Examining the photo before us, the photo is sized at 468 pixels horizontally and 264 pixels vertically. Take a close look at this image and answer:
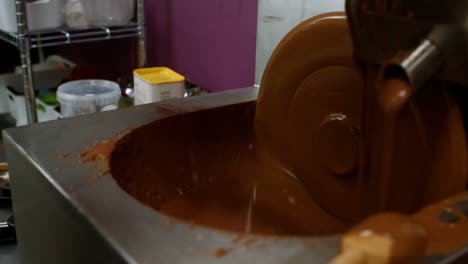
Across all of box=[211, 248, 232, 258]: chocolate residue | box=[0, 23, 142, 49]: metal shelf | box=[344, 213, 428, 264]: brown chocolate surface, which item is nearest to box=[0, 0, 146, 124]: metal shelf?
box=[0, 23, 142, 49]: metal shelf

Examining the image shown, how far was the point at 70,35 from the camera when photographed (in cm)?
180

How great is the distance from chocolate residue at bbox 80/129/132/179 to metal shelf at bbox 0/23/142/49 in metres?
1.01

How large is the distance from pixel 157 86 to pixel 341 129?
1.98 ft

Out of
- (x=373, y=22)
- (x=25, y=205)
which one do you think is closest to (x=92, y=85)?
(x=25, y=205)

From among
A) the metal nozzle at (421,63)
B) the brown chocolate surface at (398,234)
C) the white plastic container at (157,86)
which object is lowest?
the white plastic container at (157,86)

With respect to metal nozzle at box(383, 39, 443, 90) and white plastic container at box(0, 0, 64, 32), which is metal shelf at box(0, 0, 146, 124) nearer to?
white plastic container at box(0, 0, 64, 32)

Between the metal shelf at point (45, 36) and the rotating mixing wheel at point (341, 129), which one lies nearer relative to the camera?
the rotating mixing wheel at point (341, 129)

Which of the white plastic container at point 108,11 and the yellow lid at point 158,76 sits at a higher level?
the white plastic container at point 108,11

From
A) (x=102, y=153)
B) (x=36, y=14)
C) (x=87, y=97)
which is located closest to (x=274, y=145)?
(x=102, y=153)

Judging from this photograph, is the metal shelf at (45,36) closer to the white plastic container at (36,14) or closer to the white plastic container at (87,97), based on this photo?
the white plastic container at (36,14)

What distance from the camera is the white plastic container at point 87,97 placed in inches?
58.9

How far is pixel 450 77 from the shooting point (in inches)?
24.0

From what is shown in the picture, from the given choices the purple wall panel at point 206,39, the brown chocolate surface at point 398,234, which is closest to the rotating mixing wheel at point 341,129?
the brown chocolate surface at point 398,234

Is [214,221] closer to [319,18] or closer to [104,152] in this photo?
[104,152]
